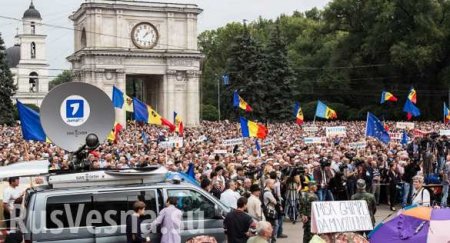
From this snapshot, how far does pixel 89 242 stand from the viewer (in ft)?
35.1

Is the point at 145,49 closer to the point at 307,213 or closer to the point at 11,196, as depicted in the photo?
the point at 11,196

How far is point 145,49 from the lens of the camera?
253ft

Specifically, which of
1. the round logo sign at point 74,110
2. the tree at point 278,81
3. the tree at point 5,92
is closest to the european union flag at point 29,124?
the round logo sign at point 74,110

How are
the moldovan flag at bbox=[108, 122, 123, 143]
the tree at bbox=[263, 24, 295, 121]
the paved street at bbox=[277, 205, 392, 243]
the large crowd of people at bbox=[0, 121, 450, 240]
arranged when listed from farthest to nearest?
1. the tree at bbox=[263, 24, 295, 121]
2. the moldovan flag at bbox=[108, 122, 123, 143]
3. the paved street at bbox=[277, 205, 392, 243]
4. the large crowd of people at bbox=[0, 121, 450, 240]

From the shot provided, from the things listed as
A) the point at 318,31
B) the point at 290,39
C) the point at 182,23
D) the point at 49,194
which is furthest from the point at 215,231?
the point at 290,39

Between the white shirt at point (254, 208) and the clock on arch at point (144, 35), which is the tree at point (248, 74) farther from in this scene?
the white shirt at point (254, 208)

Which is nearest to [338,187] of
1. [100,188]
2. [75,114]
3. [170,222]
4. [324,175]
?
[324,175]

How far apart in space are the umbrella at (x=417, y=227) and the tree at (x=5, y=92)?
6843cm

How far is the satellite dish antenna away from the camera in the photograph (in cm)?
1338

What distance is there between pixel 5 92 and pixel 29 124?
59542 mm

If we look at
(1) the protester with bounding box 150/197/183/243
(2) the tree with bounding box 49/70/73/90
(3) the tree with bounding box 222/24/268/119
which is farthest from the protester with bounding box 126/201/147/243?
(2) the tree with bounding box 49/70/73/90

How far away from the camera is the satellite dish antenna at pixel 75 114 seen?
43.9 ft

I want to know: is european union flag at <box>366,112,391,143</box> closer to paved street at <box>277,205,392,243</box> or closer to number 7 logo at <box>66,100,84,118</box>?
paved street at <box>277,205,392,243</box>

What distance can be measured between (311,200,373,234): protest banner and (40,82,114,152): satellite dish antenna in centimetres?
499
